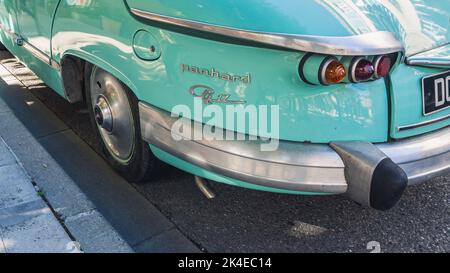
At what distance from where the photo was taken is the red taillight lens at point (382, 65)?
81.1 inches

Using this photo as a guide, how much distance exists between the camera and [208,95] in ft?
7.46

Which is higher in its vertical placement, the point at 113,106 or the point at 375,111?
the point at 375,111

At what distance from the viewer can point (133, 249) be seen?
260 centimetres

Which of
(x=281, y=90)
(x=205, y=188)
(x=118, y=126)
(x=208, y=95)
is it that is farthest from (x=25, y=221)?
(x=281, y=90)

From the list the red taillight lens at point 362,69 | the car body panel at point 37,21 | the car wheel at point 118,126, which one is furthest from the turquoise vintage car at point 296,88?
the car body panel at point 37,21

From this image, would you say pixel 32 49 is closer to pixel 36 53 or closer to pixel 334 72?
pixel 36 53

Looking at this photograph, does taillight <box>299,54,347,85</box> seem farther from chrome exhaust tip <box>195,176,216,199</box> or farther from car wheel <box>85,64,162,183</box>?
car wheel <box>85,64,162,183</box>

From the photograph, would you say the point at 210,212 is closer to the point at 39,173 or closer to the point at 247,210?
the point at 247,210

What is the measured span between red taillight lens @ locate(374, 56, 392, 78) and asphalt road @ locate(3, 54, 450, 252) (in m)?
1.02

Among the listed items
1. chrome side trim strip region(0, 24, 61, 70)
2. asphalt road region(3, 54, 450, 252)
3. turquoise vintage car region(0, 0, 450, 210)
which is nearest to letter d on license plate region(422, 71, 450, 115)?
turquoise vintage car region(0, 0, 450, 210)

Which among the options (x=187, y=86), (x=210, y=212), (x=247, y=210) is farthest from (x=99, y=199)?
(x=187, y=86)

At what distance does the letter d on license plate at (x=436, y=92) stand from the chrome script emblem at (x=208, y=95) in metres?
0.90

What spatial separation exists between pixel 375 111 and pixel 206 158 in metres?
0.84

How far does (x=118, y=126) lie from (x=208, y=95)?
1.01 m
